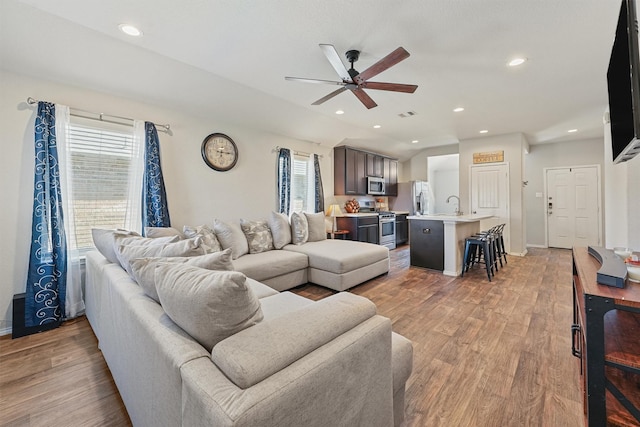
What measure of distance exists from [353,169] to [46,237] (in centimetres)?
507

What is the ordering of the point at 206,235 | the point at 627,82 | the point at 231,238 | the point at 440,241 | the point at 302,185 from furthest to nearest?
the point at 302,185 < the point at 440,241 < the point at 231,238 < the point at 206,235 < the point at 627,82

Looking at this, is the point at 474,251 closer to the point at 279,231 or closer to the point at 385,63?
the point at 279,231

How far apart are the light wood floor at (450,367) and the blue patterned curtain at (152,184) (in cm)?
123

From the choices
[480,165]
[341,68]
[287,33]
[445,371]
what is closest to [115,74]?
[287,33]

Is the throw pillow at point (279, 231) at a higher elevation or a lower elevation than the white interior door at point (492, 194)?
lower

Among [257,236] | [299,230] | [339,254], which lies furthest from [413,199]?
[257,236]

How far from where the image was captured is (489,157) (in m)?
5.84

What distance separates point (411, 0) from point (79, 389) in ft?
11.5

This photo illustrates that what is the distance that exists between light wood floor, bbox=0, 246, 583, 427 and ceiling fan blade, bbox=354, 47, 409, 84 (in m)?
2.32

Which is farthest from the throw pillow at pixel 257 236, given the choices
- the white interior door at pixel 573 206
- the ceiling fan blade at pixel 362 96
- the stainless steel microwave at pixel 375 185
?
the white interior door at pixel 573 206

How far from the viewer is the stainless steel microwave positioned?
253 inches

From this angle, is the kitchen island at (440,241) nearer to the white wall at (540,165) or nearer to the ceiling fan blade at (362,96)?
the ceiling fan blade at (362,96)

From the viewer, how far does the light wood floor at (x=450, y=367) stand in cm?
148

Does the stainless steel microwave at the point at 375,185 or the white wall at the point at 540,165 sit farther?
the stainless steel microwave at the point at 375,185
